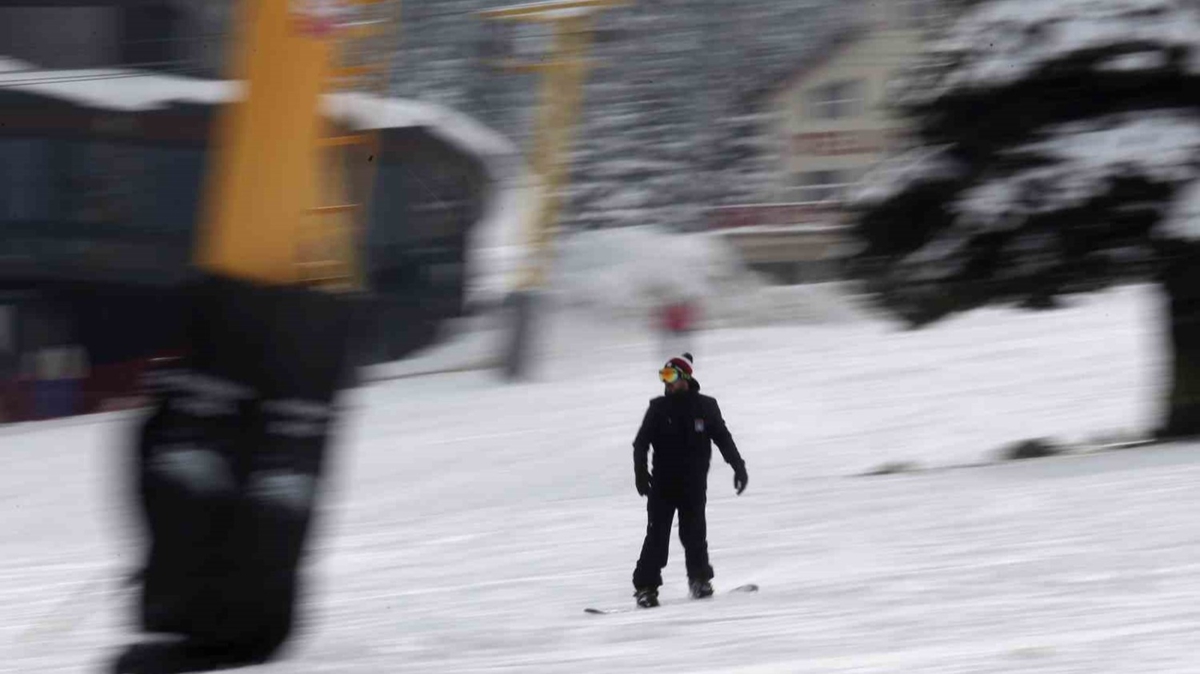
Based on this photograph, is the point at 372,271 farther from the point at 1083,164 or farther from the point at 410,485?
the point at 1083,164

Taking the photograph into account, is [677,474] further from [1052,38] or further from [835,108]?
[835,108]

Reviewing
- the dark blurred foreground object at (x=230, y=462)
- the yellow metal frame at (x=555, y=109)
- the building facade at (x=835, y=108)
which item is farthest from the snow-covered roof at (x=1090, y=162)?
the building facade at (x=835, y=108)

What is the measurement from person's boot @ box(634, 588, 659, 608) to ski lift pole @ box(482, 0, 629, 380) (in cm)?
1511

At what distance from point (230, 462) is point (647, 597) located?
2.92m

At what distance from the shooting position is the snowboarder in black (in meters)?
8.62

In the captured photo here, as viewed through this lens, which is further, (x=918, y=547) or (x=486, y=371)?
(x=486, y=371)

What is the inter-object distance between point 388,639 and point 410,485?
10698 millimetres

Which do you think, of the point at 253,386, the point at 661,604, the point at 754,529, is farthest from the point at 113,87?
the point at 253,386

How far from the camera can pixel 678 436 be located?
861 centimetres

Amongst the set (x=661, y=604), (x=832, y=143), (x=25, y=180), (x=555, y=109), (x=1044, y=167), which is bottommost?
(x=832, y=143)

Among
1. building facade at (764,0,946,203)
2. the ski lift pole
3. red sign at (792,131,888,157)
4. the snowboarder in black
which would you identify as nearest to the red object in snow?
the ski lift pole

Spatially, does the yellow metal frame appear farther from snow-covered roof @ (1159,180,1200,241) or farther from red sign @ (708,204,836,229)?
red sign @ (708,204,836,229)

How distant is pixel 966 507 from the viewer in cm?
1027

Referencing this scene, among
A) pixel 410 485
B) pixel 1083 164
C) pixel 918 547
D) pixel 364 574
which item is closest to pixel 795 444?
pixel 410 485
